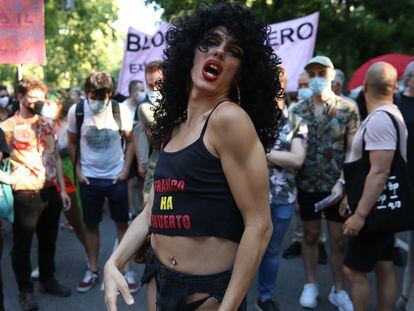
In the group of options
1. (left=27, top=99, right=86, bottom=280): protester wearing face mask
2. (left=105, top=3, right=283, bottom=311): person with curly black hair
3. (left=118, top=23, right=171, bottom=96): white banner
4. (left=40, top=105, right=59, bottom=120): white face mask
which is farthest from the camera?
(left=118, top=23, right=171, bottom=96): white banner

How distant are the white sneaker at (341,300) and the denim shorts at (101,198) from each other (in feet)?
6.53

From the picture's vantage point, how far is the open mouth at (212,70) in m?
1.57

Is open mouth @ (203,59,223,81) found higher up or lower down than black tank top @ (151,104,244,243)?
higher up

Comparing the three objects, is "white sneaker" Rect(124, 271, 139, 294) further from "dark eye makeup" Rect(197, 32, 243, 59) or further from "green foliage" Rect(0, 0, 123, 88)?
"green foliage" Rect(0, 0, 123, 88)

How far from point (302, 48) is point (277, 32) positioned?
516mm

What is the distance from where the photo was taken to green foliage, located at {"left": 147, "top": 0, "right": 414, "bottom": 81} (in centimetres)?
841

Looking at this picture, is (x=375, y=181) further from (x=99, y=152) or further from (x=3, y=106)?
(x=3, y=106)

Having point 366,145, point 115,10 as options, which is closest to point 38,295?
point 366,145

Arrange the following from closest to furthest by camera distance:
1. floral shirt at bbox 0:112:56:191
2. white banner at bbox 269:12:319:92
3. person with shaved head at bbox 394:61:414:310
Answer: person with shaved head at bbox 394:61:414:310 < floral shirt at bbox 0:112:56:191 < white banner at bbox 269:12:319:92

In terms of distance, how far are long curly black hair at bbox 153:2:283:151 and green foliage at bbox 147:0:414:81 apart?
6795 mm

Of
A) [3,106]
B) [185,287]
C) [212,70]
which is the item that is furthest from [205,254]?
[3,106]

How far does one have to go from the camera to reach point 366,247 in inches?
117

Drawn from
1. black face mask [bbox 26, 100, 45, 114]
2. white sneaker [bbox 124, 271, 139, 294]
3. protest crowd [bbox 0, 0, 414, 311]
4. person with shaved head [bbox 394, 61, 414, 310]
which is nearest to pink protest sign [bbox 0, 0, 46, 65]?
protest crowd [bbox 0, 0, 414, 311]

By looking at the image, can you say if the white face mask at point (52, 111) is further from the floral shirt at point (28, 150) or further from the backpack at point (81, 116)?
the floral shirt at point (28, 150)
